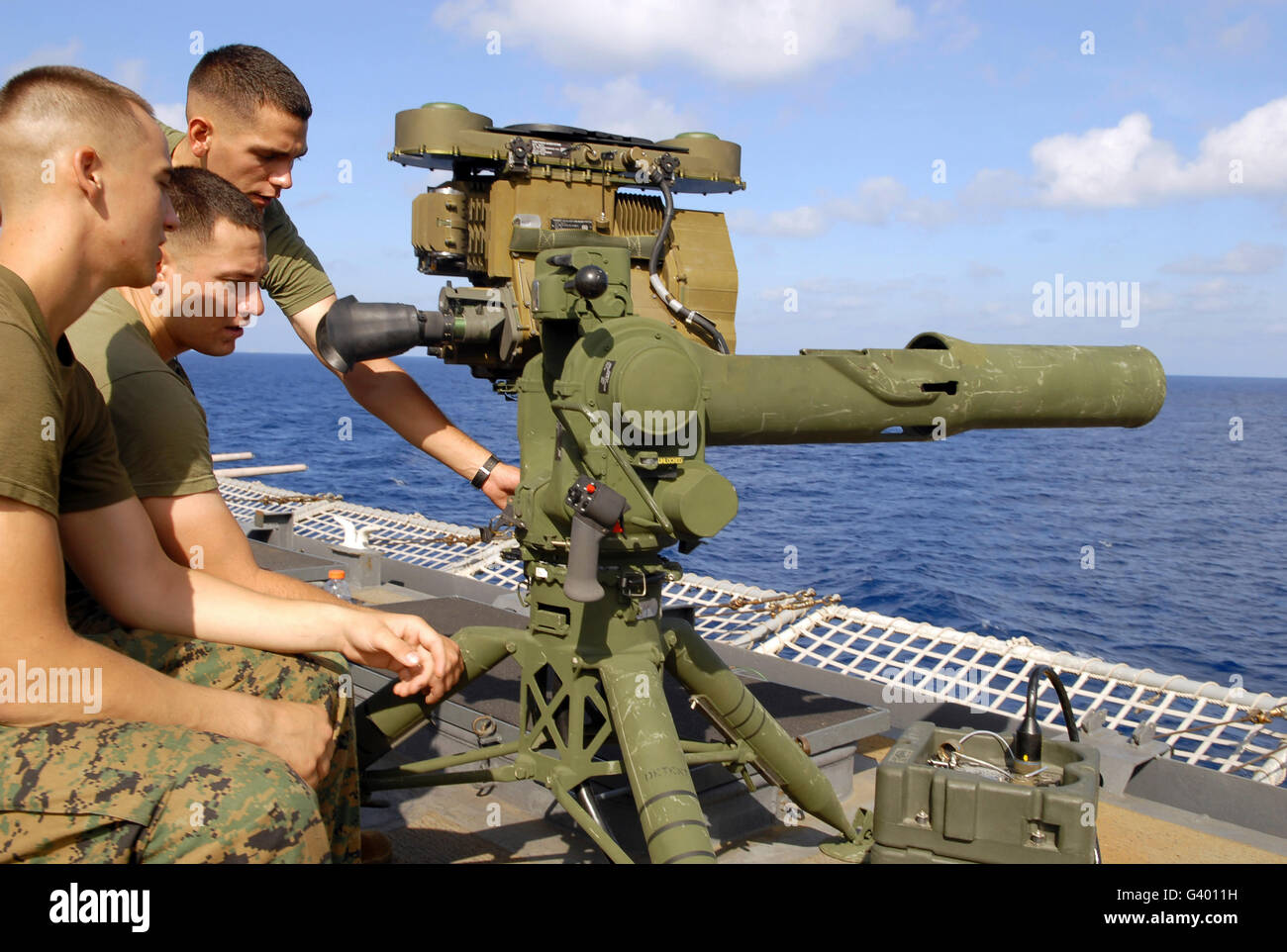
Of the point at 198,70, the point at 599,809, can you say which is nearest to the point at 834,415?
the point at 599,809

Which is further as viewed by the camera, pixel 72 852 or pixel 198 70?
pixel 198 70

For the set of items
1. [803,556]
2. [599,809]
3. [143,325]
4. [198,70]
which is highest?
[198,70]

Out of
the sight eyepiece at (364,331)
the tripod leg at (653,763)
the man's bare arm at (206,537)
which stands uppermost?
the sight eyepiece at (364,331)

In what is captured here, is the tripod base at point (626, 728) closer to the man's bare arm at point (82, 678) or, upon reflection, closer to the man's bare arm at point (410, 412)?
the man's bare arm at point (410, 412)

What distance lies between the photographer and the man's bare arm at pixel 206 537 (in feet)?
10.7

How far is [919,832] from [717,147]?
3.36 meters

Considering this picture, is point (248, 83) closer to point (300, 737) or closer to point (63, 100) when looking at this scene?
point (63, 100)

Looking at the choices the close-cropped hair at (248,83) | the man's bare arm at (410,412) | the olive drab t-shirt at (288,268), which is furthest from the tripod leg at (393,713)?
the close-cropped hair at (248,83)

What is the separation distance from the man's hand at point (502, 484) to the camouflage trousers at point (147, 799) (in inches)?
87.4

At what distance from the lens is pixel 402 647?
308cm

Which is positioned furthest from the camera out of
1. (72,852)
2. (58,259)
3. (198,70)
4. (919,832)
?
(198,70)

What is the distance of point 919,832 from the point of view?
3.94m

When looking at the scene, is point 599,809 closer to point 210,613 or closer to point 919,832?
point 919,832

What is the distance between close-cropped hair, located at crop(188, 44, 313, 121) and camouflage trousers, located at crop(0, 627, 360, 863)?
256 centimetres
